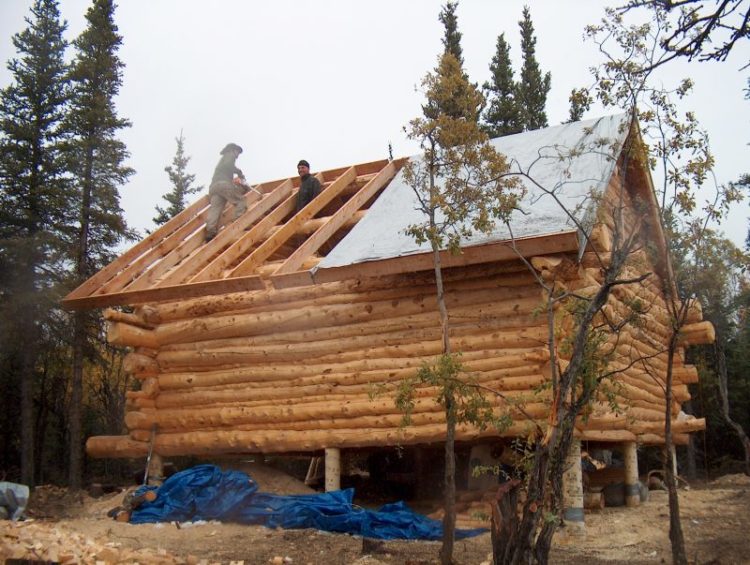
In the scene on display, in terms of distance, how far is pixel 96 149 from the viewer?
1833 cm

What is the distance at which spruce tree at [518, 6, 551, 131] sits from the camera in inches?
1033

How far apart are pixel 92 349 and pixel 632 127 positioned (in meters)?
15.0

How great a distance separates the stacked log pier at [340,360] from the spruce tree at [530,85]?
15.1 metres

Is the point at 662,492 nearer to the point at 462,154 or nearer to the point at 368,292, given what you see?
the point at 368,292

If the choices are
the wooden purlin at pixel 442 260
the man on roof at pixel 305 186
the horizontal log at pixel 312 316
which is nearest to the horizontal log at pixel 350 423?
the horizontal log at pixel 312 316

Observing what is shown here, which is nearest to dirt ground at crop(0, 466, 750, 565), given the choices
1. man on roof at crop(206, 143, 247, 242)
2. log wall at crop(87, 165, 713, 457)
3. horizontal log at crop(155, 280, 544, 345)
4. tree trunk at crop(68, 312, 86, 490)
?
log wall at crop(87, 165, 713, 457)

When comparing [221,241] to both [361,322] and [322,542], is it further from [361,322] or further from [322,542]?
[322,542]

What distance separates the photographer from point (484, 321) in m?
9.45

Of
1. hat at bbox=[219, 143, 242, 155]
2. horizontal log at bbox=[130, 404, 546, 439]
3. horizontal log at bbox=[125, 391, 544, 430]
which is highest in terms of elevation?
hat at bbox=[219, 143, 242, 155]

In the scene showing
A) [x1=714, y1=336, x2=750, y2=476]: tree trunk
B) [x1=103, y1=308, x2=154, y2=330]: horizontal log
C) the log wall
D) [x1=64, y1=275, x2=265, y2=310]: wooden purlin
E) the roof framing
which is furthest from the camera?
[x1=103, y1=308, x2=154, y2=330]: horizontal log

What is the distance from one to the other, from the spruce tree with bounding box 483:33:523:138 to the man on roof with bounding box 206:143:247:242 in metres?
13.8

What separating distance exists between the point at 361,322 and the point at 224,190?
4869mm

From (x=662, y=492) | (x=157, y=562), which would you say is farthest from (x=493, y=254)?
(x=662, y=492)

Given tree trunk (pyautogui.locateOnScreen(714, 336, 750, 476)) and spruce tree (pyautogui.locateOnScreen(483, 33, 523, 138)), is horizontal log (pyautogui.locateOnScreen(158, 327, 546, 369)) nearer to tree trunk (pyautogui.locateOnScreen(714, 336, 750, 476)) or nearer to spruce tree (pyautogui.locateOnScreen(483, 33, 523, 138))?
tree trunk (pyautogui.locateOnScreen(714, 336, 750, 476))
